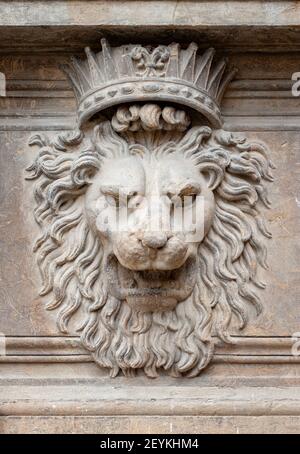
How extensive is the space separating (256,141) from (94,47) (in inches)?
19.1

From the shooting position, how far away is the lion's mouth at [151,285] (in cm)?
410

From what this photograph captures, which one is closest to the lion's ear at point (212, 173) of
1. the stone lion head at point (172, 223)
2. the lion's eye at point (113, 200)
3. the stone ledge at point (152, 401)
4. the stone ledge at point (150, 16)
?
the stone lion head at point (172, 223)

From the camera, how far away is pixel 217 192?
4.17m

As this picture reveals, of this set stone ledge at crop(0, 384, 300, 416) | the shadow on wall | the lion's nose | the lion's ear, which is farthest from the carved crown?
stone ledge at crop(0, 384, 300, 416)

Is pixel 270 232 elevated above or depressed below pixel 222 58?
below

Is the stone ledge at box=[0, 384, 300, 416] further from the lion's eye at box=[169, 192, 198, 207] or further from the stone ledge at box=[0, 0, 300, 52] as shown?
the stone ledge at box=[0, 0, 300, 52]

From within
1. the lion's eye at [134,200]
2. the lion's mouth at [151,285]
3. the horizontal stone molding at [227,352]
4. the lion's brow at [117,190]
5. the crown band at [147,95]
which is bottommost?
the horizontal stone molding at [227,352]

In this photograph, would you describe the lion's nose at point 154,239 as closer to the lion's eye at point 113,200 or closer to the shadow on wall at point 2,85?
the lion's eye at point 113,200

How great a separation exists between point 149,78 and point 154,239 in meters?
0.42

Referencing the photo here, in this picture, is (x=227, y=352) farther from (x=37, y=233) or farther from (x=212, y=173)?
(x=37, y=233)

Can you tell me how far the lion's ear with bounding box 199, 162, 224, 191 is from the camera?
4.14 m

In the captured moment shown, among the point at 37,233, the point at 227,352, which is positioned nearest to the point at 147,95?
the point at 37,233
